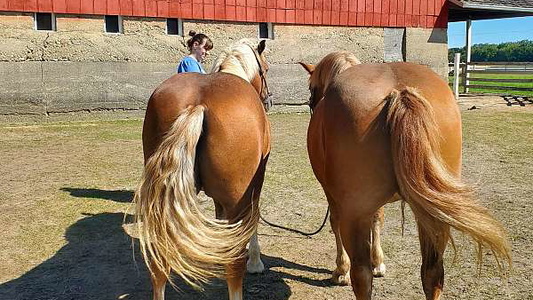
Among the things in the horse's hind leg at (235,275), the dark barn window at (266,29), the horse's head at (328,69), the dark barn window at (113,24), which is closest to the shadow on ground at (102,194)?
the horse's head at (328,69)

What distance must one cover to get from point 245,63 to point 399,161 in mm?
2407

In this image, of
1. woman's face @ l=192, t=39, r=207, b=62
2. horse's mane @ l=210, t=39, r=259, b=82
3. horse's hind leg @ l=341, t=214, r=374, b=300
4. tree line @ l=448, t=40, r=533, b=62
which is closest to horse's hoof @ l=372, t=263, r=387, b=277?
horse's hind leg @ l=341, t=214, r=374, b=300

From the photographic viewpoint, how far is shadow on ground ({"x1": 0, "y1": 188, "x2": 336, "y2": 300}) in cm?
324

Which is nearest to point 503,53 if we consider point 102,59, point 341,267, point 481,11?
point 481,11

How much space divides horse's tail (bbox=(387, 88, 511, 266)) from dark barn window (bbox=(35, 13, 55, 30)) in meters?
11.7

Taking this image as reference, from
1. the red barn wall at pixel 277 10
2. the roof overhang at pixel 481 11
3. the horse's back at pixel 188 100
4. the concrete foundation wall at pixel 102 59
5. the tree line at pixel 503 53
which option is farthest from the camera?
the tree line at pixel 503 53

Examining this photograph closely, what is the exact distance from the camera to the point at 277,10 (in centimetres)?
1396

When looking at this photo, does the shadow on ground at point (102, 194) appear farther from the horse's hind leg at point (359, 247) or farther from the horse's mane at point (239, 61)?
the horse's hind leg at point (359, 247)

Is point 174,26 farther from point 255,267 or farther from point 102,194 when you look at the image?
point 255,267

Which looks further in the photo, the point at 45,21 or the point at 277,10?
the point at 277,10

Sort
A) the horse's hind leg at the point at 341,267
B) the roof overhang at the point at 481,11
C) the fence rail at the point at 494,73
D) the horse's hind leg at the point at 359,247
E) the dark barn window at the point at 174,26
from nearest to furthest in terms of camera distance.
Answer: the horse's hind leg at the point at 359,247 < the horse's hind leg at the point at 341,267 < the dark barn window at the point at 174,26 < the roof overhang at the point at 481,11 < the fence rail at the point at 494,73

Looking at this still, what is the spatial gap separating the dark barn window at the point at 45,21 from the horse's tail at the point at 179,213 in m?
10.9

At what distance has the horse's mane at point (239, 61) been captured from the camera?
406cm

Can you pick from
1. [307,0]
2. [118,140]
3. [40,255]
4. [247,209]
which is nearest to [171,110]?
[247,209]
